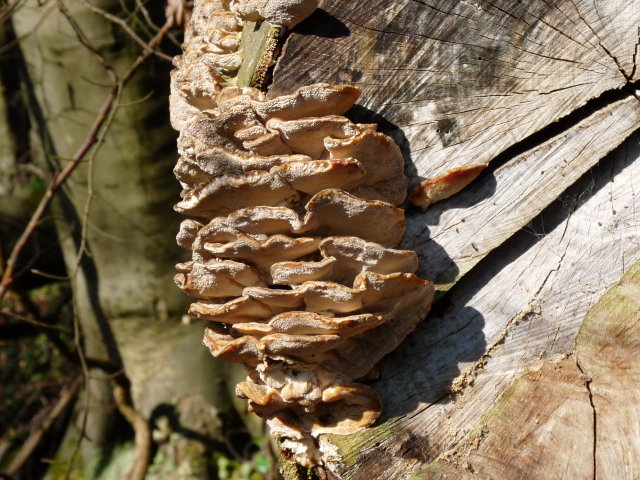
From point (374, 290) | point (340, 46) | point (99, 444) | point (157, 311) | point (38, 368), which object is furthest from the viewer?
point (38, 368)

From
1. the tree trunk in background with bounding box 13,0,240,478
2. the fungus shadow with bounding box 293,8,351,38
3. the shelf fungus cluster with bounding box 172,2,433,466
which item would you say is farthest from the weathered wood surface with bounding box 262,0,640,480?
the tree trunk in background with bounding box 13,0,240,478

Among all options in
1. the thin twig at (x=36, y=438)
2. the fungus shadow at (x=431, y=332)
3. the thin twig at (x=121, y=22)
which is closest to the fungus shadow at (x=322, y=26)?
the fungus shadow at (x=431, y=332)

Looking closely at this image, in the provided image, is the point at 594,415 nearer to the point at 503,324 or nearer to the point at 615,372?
the point at 615,372

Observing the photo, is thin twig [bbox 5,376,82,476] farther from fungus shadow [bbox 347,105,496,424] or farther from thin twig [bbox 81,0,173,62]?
fungus shadow [bbox 347,105,496,424]

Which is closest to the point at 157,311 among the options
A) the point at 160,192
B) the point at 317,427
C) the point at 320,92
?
the point at 160,192

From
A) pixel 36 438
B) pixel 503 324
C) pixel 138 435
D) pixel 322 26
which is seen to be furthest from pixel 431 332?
pixel 36 438

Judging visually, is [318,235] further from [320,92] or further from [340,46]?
[340,46]
